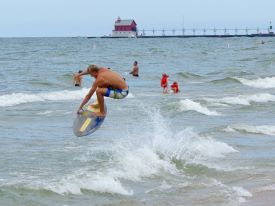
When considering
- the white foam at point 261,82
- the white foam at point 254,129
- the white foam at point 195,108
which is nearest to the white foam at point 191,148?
the white foam at point 254,129

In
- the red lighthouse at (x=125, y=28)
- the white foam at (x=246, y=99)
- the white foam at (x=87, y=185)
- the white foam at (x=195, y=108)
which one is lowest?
the red lighthouse at (x=125, y=28)

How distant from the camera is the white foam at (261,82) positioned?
4027cm

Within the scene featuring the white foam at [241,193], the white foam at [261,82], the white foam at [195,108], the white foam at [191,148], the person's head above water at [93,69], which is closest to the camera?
the white foam at [241,193]

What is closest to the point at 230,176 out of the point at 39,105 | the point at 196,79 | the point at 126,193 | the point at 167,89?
the point at 126,193

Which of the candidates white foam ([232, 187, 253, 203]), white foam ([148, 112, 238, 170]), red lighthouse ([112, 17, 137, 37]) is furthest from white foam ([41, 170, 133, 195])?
red lighthouse ([112, 17, 137, 37])

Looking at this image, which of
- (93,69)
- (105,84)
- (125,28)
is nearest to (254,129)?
(105,84)

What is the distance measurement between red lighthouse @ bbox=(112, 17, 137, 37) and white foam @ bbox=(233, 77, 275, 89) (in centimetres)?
12995

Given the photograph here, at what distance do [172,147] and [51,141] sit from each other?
10.6ft

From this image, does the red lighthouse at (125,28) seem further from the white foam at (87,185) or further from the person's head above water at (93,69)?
the person's head above water at (93,69)

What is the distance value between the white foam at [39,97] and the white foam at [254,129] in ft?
37.2

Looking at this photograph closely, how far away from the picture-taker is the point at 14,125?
69.8 ft

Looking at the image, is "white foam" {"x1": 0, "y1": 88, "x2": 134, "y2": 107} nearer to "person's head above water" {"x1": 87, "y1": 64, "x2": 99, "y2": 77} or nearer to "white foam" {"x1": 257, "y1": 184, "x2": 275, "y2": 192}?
"person's head above water" {"x1": 87, "y1": 64, "x2": 99, "y2": 77}

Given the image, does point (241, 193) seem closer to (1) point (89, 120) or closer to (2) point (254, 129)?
(1) point (89, 120)

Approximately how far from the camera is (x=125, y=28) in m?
174
